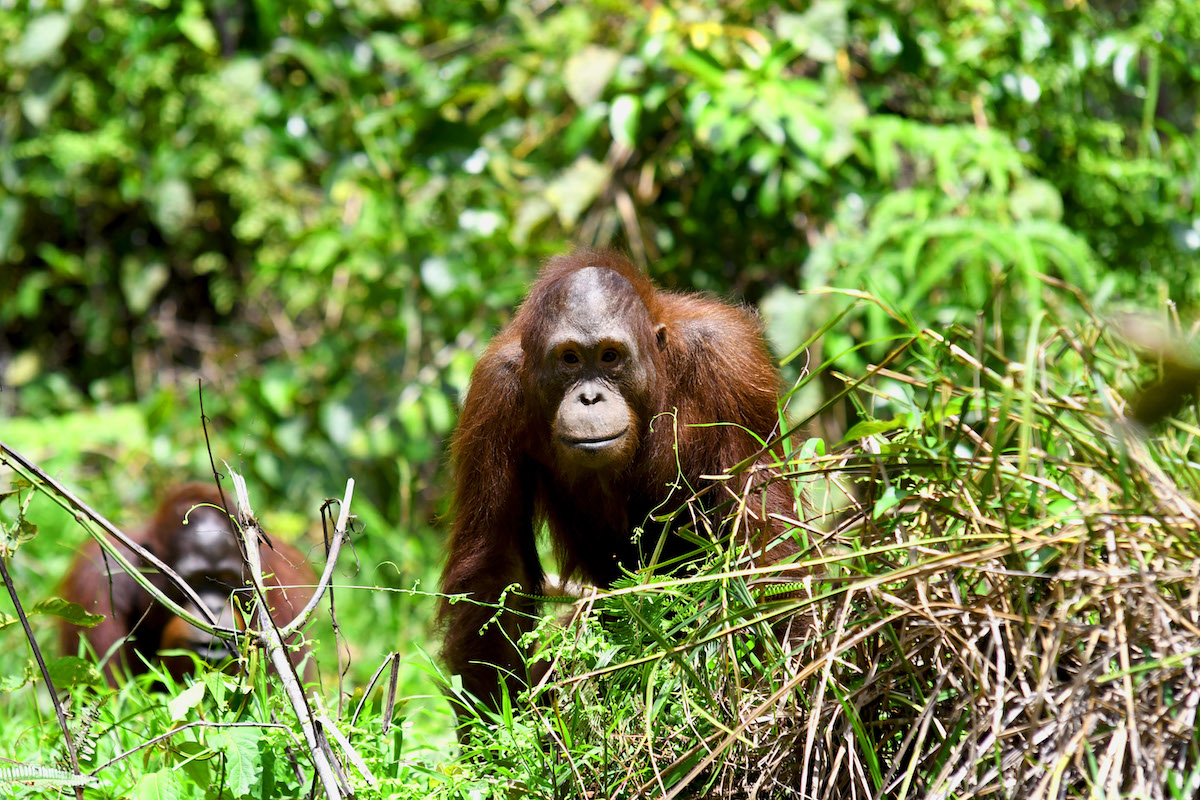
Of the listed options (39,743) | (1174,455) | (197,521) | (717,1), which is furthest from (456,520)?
(717,1)

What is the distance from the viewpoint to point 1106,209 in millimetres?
5754

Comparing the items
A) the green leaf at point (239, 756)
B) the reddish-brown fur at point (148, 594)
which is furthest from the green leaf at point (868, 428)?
the reddish-brown fur at point (148, 594)

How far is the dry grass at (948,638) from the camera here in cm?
180

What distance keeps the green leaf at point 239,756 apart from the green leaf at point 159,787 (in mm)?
96

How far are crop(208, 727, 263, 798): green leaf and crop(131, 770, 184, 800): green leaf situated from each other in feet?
0.31

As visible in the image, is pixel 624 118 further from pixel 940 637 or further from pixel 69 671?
pixel 940 637

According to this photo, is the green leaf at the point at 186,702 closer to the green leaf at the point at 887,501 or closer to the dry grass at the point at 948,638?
the dry grass at the point at 948,638

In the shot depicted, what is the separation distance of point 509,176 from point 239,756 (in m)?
4.36

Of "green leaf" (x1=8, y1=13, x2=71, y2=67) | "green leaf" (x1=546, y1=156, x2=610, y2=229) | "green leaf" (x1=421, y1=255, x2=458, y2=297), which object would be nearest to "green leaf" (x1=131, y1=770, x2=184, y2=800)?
"green leaf" (x1=421, y1=255, x2=458, y2=297)

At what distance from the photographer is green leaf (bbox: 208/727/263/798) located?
228 cm

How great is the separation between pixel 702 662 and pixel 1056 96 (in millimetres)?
4668

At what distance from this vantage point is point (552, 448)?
10.7 ft

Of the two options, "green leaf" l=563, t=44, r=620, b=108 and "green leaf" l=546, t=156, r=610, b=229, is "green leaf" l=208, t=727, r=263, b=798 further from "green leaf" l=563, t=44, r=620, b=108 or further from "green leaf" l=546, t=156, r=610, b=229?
"green leaf" l=563, t=44, r=620, b=108

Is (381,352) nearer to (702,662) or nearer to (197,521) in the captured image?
(197,521)
